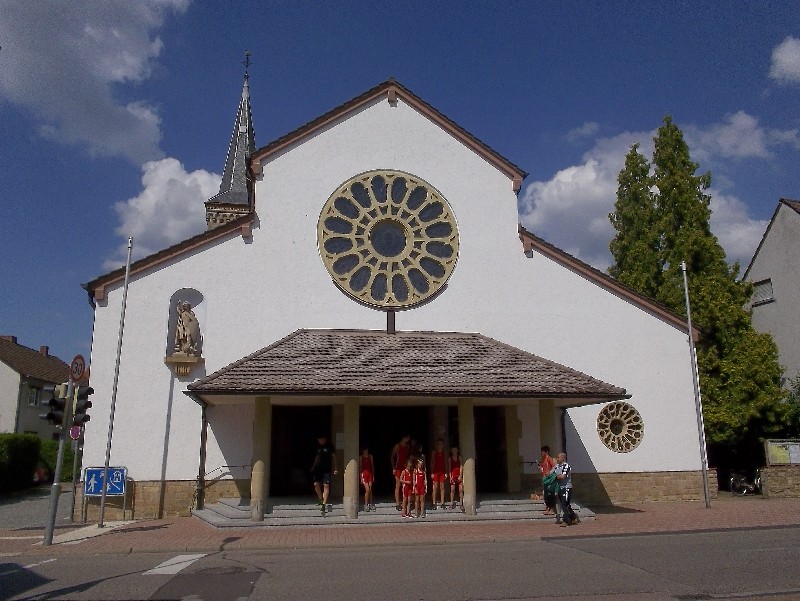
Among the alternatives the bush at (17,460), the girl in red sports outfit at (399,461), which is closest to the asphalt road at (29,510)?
the bush at (17,460)

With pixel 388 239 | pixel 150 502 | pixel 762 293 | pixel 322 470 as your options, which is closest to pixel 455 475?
pixel 322 470

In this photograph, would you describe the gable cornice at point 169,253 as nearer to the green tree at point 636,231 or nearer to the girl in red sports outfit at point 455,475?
the girl in red sports outfit at point 455,475

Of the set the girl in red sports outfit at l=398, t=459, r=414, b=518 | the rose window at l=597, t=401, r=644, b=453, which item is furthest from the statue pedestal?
the rose window at l=597, t=401, r=644, b=453

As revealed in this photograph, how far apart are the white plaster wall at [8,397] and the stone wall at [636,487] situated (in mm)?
30393

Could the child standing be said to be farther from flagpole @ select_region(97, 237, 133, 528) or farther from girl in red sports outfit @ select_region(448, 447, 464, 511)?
flagpole @ select_region(97, 237, 133, 528)

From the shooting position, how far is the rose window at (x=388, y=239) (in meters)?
18.7

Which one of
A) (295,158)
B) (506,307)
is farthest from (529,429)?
(295,158)

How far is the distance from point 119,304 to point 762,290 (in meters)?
26.5

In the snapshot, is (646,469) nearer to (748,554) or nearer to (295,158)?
(748,554)

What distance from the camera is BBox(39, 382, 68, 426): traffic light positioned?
484 inches

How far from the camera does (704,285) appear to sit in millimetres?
25594

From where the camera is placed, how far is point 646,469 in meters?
19.1

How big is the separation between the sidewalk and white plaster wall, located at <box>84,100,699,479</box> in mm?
2511

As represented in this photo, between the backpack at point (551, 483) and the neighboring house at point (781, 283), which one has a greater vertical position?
the neighboring house at point (781, 283)
